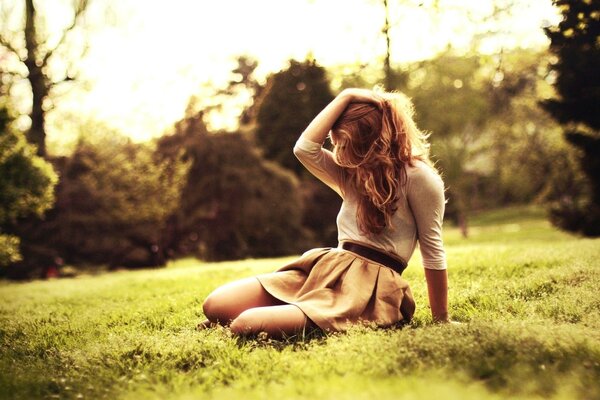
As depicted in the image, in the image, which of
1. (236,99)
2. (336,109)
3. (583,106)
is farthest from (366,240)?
(236,99)

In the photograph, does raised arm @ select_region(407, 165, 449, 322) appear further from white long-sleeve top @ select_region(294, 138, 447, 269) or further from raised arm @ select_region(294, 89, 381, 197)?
raised arm @ select_region(294, 89, 381, 197)

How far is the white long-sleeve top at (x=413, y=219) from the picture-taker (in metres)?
3.68

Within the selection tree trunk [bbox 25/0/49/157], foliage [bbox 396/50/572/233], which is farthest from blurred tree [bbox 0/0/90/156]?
foliage [bbox 396/50/572/233]

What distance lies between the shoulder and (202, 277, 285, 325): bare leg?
128cm

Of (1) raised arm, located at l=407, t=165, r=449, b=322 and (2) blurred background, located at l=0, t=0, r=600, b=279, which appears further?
(2) blurred background, located at l=0, t=0, r=600, b=279

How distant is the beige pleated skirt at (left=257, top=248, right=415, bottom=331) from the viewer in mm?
3613

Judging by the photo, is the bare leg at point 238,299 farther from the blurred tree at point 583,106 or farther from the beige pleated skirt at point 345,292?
the blurred tree at point 583,106

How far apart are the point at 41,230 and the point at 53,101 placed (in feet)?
15.6

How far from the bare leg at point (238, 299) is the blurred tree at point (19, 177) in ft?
22.6

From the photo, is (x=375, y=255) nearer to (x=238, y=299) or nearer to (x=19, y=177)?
(x=238, y=299)

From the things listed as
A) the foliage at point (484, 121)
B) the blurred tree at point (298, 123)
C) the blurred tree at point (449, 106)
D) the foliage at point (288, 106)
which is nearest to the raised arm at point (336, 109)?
the foliage at point (288, 106)

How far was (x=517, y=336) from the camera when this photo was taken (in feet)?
10.3

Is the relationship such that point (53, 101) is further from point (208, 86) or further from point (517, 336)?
point (517, 336)

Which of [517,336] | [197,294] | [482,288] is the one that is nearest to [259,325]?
[517,336]
